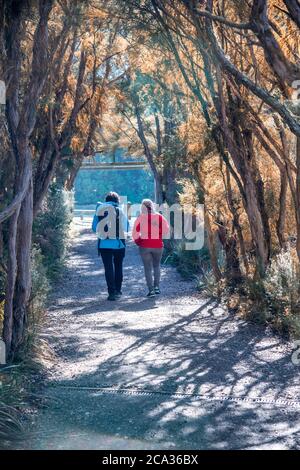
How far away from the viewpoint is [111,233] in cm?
1392

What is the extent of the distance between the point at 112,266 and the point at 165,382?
21.0 ft

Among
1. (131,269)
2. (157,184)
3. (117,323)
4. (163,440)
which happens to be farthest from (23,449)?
(157,184)

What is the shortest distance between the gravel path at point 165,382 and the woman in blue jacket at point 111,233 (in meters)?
0.83

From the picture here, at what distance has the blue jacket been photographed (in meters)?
13.8

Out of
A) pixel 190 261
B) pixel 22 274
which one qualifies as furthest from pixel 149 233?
pixel 22 274

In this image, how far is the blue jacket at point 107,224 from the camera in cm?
1383

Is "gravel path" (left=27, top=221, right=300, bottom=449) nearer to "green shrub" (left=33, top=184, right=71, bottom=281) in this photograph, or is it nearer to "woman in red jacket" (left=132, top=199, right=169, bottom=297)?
"woman in red jacket" (left=132, top=199, right=169, bottom=297)

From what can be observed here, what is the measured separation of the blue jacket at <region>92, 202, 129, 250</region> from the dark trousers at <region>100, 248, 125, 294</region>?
11cm

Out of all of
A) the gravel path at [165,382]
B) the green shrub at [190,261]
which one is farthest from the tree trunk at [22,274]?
the green shrub at [190,261]

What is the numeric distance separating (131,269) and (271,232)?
7.65 m

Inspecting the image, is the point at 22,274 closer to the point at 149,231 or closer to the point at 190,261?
the point at 149,231

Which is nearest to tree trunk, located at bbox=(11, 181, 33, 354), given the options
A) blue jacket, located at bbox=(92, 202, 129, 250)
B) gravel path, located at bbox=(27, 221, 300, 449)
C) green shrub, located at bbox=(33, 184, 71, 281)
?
gravel path, located at bbox=(27, 221, 300, 449)

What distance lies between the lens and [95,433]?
20.6ft

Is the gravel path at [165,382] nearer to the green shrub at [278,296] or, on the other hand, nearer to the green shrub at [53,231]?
the green shrub at [278,296]
